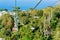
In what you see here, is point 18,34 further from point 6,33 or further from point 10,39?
point 6,33

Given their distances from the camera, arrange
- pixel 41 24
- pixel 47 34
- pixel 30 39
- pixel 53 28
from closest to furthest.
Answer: pixel 30 39 → pixel 47 34 → pixel 53 28 → pixel 41 24

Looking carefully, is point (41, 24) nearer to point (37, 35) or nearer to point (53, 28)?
point (53, 28)

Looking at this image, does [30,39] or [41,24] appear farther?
[41,24]

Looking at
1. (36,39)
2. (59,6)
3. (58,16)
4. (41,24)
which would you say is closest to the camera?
(36,39)

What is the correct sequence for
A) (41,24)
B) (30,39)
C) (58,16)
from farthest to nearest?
(58,16) < (41,24) < (30,39)

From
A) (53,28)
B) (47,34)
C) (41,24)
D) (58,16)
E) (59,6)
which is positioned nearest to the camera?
(47,34)

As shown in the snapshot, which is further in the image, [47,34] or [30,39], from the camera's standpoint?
[47,34]

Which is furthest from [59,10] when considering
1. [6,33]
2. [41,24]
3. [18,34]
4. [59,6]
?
[18,34]

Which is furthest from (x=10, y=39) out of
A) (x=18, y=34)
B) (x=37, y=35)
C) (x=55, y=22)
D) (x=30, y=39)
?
(x=55, y=22)
